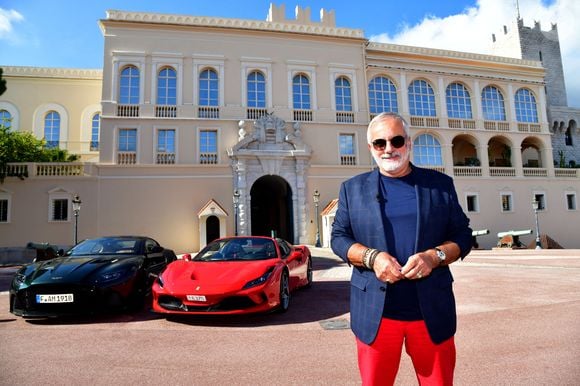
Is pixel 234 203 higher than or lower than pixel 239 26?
lower

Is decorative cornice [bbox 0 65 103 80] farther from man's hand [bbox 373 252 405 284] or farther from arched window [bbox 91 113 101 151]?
man's hand [bbox 373 252 405 284]

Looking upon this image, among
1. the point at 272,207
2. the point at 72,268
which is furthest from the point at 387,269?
the point at 272,207

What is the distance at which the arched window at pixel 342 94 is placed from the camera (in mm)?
25797

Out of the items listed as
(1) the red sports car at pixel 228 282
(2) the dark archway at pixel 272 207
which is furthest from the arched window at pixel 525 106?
(1) the red sports car at pixel 228 282

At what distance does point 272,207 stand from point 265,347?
25.3 meters

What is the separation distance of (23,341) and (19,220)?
2023cm

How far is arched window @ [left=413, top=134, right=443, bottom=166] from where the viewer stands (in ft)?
88.7

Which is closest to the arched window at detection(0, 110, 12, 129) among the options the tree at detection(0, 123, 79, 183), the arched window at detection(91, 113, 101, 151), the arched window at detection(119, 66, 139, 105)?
the tree at detection(0, 123, 79, 183)

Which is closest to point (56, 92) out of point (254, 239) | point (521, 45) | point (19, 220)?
point (19, 220)

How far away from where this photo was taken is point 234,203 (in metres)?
22.9

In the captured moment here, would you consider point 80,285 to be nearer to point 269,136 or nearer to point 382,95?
point 269,136

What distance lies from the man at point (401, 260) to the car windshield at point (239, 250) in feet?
15.0

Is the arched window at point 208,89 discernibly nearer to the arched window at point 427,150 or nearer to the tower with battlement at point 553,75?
the arched window at point 427,150

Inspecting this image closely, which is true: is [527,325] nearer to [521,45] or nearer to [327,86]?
[327,86]
